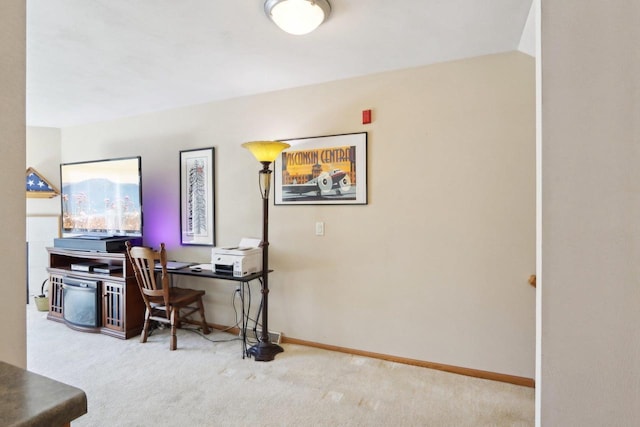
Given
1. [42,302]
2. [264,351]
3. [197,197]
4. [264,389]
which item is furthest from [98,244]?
[264,389]

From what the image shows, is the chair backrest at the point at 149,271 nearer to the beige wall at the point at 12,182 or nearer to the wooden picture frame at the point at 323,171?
the wooden picture frame at the point at 323,171

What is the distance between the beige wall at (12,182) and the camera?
0.84m

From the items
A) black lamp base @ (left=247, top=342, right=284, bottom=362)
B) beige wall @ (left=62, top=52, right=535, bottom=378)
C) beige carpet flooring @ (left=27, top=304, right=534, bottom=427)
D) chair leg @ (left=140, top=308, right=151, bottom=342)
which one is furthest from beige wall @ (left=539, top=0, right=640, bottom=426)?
chair leg @ (left=140, top=308, right=151, bottom=342)

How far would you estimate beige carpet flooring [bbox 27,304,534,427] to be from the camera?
72.6 inches

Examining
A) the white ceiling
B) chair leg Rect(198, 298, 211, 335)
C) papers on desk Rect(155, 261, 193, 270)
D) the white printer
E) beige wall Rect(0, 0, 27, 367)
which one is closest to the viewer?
beige wall Rect(0, 0, 27, 367)

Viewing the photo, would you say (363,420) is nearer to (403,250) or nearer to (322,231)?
(403,250)

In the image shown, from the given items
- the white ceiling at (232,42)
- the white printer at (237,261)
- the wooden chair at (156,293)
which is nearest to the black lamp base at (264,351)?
the white printer at (237,261)

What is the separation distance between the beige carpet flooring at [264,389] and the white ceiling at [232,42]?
2.32 metres

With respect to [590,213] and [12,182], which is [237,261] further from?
[590,213]

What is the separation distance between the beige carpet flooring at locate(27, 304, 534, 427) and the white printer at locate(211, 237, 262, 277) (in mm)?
703

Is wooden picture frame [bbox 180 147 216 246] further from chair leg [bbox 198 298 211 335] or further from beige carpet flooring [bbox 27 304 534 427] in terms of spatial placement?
beige carpet flooring [bbox 27 304 534 427]

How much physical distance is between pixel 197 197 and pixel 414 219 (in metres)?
2.20

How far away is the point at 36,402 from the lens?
1.78 ft

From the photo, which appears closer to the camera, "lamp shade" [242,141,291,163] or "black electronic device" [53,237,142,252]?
"lamp shade" [242,141,291,163]
